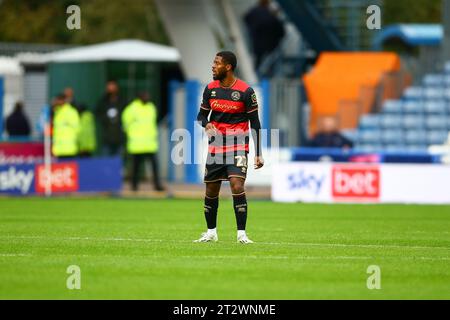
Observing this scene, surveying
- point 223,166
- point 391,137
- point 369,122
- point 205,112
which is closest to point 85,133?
point 369,122

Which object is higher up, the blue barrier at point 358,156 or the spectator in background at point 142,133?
the spectator in background at point 142,133

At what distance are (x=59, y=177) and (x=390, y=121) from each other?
972 cm

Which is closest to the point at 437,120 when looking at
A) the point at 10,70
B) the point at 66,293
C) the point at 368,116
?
the point at 368,116

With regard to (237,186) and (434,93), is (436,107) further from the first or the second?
(237,186)

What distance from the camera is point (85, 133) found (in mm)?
34156

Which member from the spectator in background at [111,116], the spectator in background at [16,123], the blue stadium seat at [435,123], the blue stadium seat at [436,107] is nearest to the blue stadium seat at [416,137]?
the blue stadium seat at [435,123]

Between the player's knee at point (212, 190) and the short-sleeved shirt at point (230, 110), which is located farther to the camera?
the player's knee at point (212, 190)

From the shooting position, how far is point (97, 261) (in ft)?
49.6

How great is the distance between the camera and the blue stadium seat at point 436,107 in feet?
119

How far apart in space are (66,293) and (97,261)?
2.33 m

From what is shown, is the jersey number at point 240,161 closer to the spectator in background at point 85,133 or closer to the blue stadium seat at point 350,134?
the spectator in background at point 85,133
